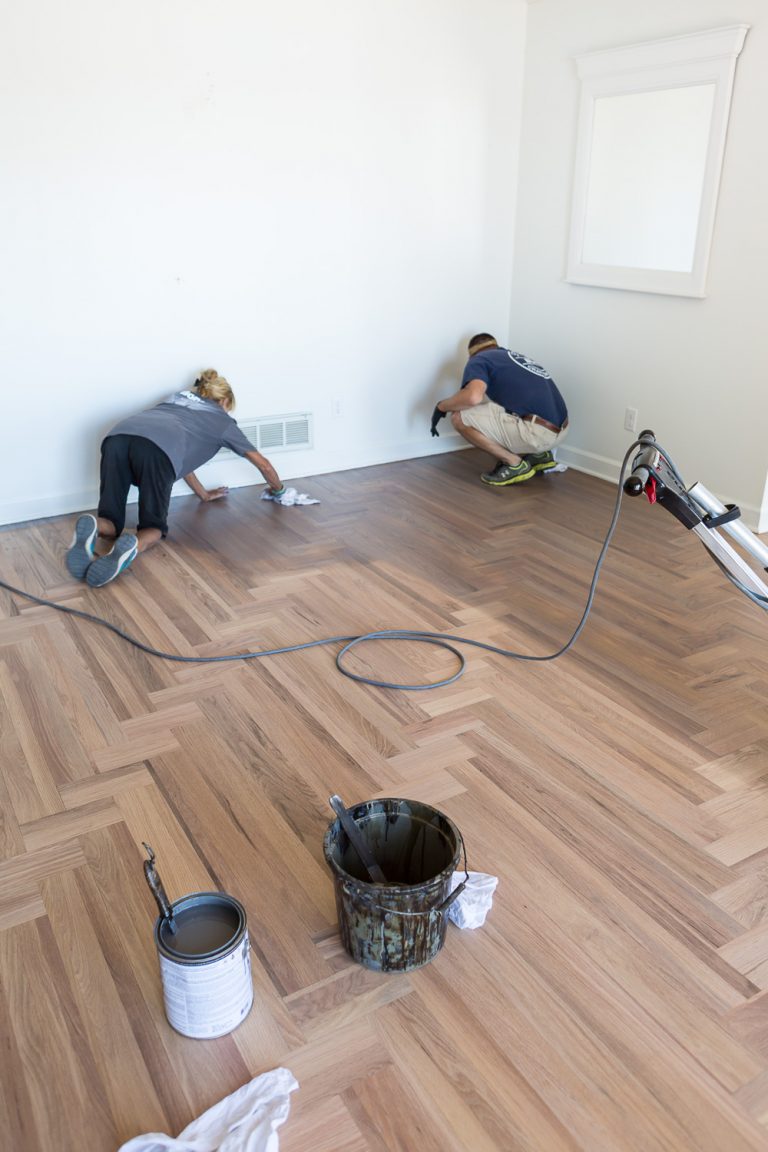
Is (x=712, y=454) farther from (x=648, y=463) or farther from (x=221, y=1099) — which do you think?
(x=221, y=1099)

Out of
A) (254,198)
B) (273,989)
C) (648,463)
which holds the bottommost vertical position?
(273,989)

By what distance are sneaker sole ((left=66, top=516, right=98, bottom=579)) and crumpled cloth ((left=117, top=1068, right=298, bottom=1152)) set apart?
243cm

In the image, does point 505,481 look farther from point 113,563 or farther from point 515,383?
point 113,563

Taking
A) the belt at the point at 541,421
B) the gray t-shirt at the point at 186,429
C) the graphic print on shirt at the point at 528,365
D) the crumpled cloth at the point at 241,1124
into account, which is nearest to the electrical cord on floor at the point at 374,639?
the gray t-shirt at the point at 186,429

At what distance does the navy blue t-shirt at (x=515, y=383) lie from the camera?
15.4 ft

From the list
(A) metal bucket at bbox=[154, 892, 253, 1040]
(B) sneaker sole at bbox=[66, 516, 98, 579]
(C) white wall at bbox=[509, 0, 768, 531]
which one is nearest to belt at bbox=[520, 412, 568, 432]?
(C) white wall at bbox=[509, 0, 768, 531]

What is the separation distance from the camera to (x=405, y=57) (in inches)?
175

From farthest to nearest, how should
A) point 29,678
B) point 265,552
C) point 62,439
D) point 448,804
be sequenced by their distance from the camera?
point 62,439, point 265,552, point 29,678, point 448,804

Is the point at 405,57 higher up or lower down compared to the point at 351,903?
higher up

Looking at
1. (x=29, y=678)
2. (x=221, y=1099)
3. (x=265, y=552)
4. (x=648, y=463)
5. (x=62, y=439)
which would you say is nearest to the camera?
(x=221, y=1099)

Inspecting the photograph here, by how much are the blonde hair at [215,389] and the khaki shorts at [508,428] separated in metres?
1.33

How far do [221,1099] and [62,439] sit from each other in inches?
130

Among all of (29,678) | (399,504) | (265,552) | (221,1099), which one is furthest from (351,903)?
(399,504)

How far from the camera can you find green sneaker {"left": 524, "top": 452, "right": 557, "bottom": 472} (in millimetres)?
4918
